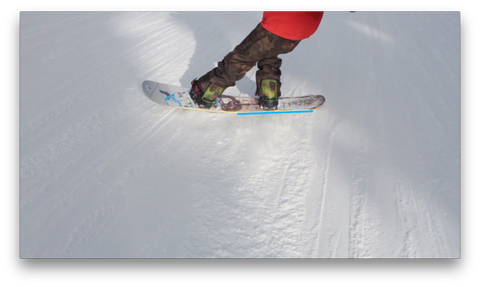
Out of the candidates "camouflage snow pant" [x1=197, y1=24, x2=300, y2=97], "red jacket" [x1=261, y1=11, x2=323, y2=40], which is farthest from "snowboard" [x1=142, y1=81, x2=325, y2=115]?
"red jacket" [x1=261, y1=11, x2=323, y2=40]

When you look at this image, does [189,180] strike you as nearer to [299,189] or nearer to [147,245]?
[147,245]

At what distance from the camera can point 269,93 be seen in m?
2.62

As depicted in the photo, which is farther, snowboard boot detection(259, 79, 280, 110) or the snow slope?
snowboard boot detection(259, 79, 280, 110)

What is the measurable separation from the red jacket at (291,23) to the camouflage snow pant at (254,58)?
2.3 inches

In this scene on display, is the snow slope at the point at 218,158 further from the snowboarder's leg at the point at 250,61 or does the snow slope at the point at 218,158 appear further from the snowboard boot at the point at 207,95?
the snowboarder's leg at the point at 250,61

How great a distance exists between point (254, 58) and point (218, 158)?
2.64 feet

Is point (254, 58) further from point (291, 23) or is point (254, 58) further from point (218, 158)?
point (218, 158)

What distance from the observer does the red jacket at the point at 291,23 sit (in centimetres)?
217

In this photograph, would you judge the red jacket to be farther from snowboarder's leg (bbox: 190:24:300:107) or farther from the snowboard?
the snowboard

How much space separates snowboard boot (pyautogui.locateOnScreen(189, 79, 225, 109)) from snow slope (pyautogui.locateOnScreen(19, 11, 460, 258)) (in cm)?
10

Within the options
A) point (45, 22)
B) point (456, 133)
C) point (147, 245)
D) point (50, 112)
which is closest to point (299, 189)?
point (147, 245)

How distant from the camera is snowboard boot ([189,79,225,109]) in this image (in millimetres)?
2600

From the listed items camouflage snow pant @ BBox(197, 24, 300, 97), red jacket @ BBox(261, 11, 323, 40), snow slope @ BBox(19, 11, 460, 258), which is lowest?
snow slope @ BBox(19, 11, 460, 258)

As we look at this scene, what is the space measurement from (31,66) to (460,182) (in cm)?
313
